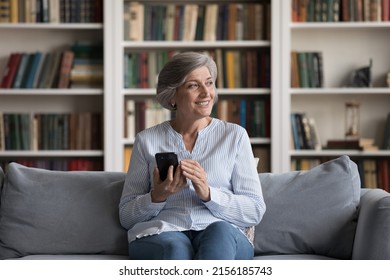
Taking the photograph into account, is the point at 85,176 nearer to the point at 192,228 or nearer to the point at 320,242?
the point at 192,228

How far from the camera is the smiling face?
291 centimetres

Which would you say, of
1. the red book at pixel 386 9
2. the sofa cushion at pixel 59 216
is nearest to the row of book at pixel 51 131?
the red book at pixel 386 9

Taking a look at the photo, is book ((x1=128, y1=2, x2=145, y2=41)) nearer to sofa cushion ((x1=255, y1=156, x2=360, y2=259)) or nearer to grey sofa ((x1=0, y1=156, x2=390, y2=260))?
grey sofa ((x1=0, y1=156, x2=390, y2=260))

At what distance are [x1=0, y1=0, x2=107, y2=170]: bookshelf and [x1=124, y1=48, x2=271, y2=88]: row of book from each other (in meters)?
0.25

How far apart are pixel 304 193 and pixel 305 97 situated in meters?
2.63

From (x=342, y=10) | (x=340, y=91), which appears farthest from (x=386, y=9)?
(x=340, y=91)

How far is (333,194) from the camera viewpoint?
2.93m

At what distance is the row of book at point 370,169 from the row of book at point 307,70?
1.66ft

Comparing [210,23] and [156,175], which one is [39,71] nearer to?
[210,23]

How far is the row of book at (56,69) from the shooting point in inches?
210

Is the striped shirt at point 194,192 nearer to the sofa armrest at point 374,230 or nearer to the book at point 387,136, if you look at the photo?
the sofa armrest at point 374,230

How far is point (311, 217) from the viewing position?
290 cm
